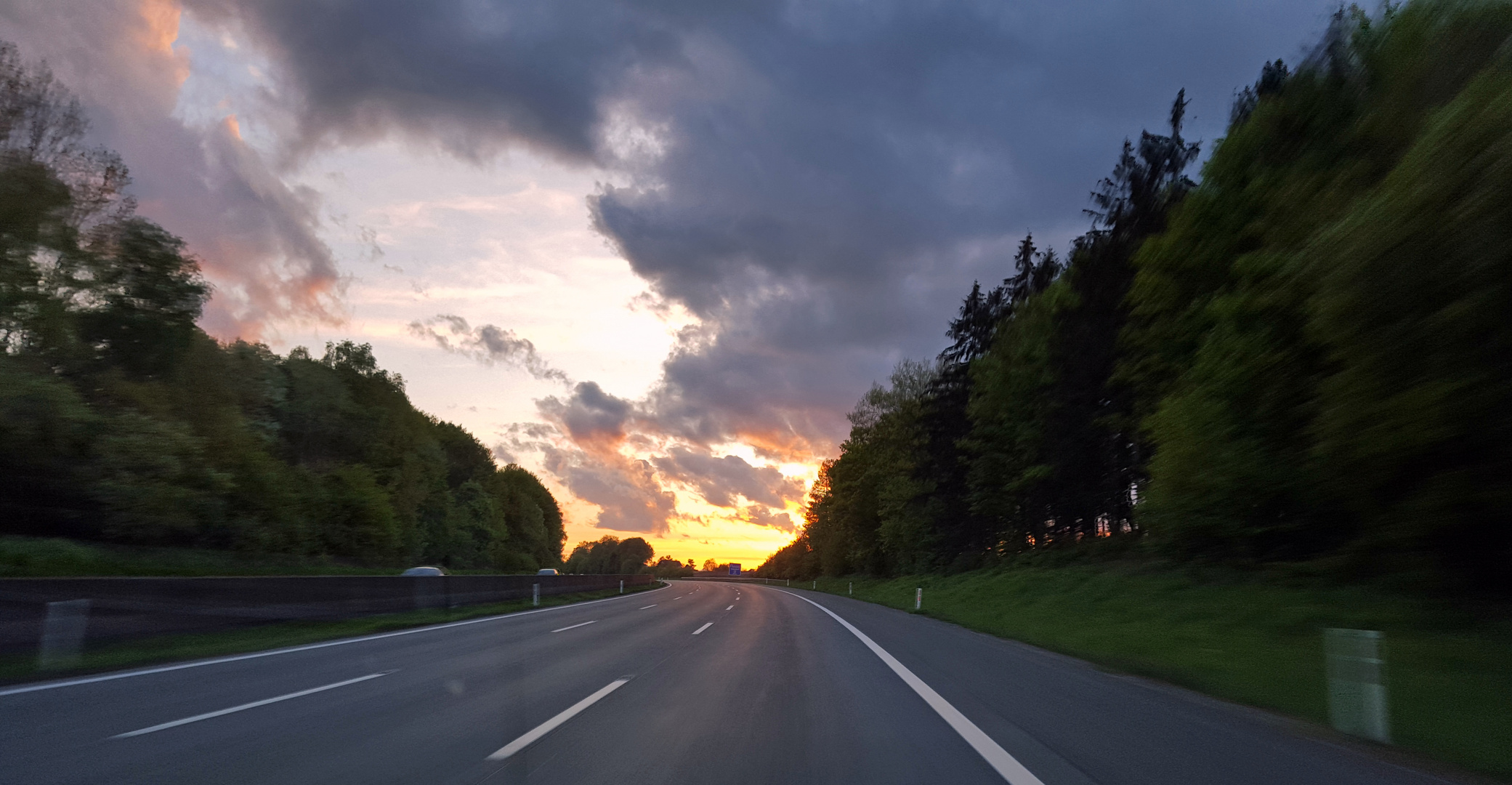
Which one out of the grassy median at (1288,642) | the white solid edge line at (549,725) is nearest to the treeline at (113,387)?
the white solid edge line at (549,725)

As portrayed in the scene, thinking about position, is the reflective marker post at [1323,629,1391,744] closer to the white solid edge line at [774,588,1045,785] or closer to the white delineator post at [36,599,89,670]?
the white solid edge line at [774,588,1045,785]

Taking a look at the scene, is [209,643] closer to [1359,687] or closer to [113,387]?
[1359,687]

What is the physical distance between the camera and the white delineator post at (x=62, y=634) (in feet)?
33.4

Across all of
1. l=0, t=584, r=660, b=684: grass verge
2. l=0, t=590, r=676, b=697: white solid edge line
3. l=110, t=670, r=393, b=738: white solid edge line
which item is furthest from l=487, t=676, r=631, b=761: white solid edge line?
l=0, t=584, r=660, b=684: grass verge

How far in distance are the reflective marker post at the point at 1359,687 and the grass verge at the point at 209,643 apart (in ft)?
43.9

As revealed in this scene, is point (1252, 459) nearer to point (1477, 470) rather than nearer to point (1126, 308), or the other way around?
point (1477, 470)

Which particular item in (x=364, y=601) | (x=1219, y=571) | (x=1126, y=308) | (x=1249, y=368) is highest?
(x=1126, y=308)

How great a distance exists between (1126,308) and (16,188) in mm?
36628

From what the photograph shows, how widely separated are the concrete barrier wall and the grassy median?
14209 mm

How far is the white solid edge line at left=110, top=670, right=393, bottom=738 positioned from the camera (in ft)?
20.8

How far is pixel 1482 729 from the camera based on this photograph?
679 cm

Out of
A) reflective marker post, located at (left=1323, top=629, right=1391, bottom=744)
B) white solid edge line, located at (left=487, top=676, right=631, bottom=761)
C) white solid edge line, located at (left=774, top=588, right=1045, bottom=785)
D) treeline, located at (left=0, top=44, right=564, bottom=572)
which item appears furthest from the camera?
treeline, located at (left=0, top=44, right=564, bottom=572)

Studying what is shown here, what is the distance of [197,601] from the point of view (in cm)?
1335

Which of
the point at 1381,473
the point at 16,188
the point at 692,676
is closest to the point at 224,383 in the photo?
the point at 16,188
